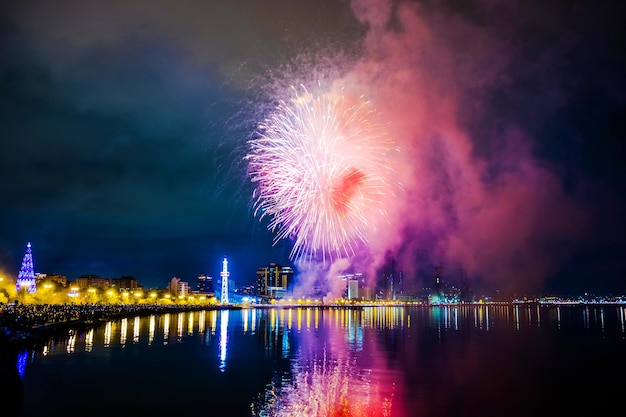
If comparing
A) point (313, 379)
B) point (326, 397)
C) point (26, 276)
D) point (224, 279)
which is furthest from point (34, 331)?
point (224, 279)

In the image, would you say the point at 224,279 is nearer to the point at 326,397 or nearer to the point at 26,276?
the point at 26,276

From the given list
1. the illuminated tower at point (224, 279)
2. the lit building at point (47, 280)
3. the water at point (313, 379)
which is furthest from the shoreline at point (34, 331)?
the illuminated tower at point (224, 279)

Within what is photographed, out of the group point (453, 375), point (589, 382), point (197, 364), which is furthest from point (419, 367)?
point (197, 364)

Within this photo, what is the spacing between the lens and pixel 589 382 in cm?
2470

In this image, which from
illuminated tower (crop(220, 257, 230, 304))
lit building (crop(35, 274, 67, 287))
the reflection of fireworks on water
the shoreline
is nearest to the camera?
the reflection of fireworks on water

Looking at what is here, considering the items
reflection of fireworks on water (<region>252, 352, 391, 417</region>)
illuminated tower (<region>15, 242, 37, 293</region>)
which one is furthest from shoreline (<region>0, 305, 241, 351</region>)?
illuminated tower (<region>15, 242, 37, 293</region>)

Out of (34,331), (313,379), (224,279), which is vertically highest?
(224,279)

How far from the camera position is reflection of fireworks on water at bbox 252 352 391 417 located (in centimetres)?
1648

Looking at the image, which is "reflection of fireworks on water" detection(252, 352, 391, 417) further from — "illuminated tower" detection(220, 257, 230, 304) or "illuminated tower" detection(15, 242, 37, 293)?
"illuminated tower" detection(220, 257, 230, 304)

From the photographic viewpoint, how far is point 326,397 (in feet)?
61.2

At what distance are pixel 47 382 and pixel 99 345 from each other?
1554cm

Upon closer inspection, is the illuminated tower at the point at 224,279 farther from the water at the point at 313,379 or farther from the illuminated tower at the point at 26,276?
the water at the point at 313,379

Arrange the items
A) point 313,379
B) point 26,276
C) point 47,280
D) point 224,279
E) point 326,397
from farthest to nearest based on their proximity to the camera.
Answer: point 224,279, point 47,280, point 26,276, point 313,379, point 326,397

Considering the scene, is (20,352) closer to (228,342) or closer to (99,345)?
(99,345)
